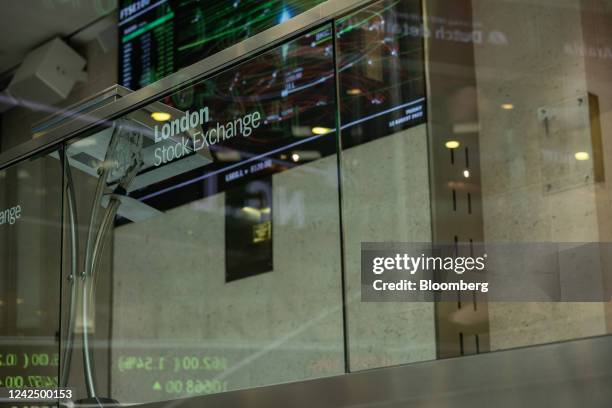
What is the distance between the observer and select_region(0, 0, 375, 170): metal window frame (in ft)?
6.81

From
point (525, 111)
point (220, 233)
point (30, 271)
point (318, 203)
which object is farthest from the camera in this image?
point (220, 233)

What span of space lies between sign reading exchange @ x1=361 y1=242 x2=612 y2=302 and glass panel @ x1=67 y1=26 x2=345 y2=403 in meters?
0.27

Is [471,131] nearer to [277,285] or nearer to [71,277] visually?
[277,285]

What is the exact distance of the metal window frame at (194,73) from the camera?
2074mm

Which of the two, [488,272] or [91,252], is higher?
[91,252]

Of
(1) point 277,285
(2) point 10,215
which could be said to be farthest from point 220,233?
(2) point 10,215

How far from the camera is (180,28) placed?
180 inches

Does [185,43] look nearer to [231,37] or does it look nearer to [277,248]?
[231,37]

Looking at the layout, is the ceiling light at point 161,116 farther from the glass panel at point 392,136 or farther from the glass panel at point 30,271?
the glass panel at point 392,136

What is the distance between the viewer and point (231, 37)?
4.26m

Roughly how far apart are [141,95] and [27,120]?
3496 mm

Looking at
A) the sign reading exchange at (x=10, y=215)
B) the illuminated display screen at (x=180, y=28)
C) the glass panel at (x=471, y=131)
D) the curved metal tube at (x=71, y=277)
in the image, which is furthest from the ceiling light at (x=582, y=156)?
the sign reading exchange at (x=10, y=215)

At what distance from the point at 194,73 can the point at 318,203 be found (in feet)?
5.08

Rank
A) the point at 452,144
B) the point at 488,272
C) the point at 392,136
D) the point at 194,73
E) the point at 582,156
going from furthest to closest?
the point at 392,136 → the point at 452,144 → the point at 582,156 → the point at 194,73 → the point at 488,272
